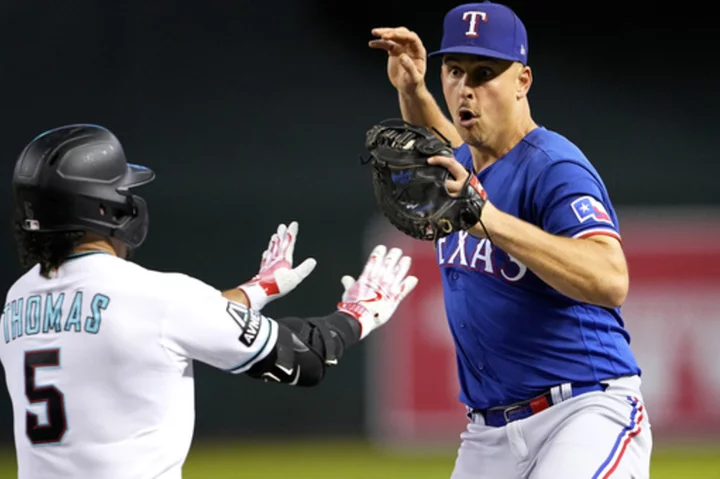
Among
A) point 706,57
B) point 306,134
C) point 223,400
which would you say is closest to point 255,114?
point 306,134

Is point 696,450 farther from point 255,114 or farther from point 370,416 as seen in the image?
point 255,114

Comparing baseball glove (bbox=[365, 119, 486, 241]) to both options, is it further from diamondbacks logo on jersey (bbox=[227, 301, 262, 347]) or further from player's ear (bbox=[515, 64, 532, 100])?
player's ear (bbox=[515, 64, 532, 100])

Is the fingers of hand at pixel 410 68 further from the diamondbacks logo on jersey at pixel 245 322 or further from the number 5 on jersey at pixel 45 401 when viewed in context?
the number 5 on jersey at pixel 45 401

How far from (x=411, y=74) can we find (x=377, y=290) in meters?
1.38

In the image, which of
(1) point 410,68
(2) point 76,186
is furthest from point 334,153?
(2) point 76,186

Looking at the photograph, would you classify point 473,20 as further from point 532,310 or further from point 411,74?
point 532,310

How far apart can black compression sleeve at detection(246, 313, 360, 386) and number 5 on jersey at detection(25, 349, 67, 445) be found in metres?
0.56

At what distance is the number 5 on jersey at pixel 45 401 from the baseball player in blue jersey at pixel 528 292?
1.28 m

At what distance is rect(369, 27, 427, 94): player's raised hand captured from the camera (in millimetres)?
4879

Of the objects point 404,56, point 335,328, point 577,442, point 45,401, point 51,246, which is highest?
point 404,56

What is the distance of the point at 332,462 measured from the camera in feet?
30.5

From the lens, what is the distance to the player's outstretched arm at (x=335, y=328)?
11.1 feet

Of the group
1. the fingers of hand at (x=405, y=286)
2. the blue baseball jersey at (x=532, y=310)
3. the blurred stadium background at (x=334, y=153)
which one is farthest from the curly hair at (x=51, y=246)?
the blurred stadium background at (x=334, y=153)

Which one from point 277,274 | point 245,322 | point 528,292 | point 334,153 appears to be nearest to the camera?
point 245,322
